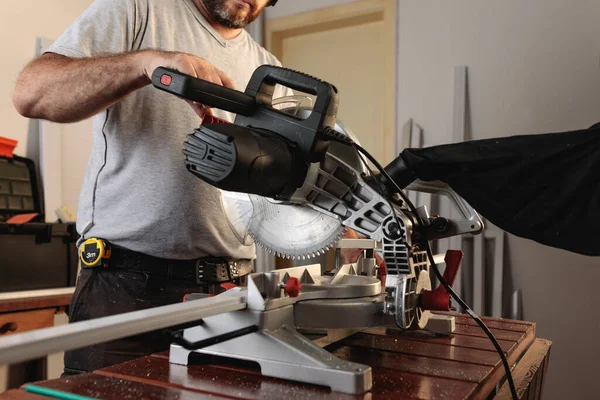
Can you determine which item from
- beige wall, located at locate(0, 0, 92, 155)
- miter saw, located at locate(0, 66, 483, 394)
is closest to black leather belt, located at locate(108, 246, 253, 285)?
miter saw, located at locate(0, 66, 483, 394)

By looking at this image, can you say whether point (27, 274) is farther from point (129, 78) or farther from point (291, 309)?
point (291, 309)

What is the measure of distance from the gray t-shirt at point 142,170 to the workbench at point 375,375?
50 cm

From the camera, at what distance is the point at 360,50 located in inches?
126

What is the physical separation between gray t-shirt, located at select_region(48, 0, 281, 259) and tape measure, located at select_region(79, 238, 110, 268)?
28mm

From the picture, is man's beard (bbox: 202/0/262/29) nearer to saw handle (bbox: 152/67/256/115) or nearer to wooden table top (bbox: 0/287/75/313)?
saw handle (bbox: 152/67/256/115)

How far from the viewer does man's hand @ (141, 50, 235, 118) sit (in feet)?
3.04

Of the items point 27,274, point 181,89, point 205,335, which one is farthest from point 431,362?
point 27,274

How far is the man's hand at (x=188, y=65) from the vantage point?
3.04 ft

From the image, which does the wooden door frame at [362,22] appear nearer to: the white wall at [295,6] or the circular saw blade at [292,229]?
the white wall at [295,6]

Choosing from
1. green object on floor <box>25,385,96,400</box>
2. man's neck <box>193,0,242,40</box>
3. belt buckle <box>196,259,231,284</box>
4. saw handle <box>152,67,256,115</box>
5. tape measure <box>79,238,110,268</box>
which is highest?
man's neck <box>193,0,242,40</box>

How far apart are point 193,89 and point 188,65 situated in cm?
16

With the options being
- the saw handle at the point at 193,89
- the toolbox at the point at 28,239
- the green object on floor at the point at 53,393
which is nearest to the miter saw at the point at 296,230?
the saw handle at the point at 193,89

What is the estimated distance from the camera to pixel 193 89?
785 mm

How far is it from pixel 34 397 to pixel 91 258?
678 millimetres
